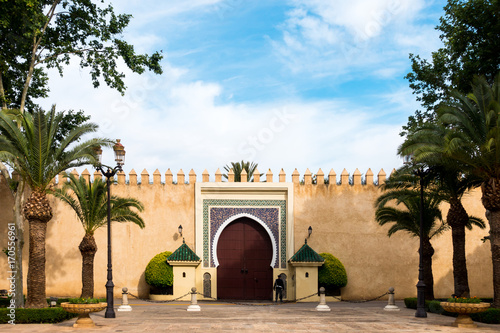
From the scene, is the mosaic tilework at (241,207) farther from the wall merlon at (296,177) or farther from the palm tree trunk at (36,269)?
the palm tree trunk at (36,269)

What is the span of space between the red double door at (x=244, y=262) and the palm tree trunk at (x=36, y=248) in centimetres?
895

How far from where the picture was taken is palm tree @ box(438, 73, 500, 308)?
15133 mm

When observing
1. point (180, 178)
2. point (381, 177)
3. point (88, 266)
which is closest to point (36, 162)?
point (88, 266)

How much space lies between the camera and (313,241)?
2366 centimetres

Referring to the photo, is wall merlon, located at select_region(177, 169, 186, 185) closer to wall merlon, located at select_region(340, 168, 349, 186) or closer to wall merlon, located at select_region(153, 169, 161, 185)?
wall merlon, located at select_region(153, 169, 161, 185)

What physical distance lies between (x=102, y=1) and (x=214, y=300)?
1238 cm

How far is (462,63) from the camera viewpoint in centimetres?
2078

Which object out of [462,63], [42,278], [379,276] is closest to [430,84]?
[462,63]

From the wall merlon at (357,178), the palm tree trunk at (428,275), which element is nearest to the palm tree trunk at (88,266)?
the wall merlon at (357,178)

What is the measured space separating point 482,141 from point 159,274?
42.9ft

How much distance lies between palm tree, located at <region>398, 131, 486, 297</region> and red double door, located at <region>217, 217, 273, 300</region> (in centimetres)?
837

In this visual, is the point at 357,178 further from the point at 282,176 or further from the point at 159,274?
the point at 159,274

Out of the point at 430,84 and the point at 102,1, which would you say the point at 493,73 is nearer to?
the point at 430,84

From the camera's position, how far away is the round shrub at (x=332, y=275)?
22.5 m
